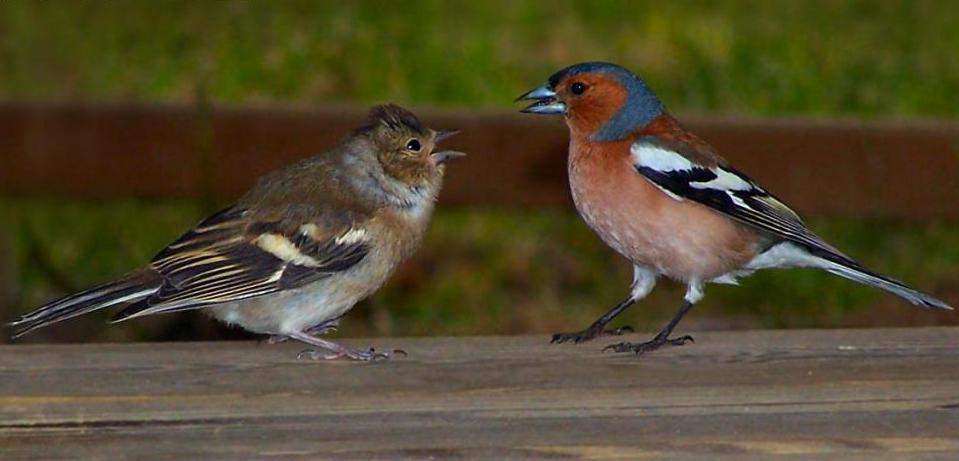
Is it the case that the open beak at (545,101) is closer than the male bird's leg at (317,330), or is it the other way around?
the male bird's leg at (317,330)

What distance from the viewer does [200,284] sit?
12.9 feet

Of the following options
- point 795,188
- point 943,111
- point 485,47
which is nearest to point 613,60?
point 485,47

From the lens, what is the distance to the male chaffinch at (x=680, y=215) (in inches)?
177

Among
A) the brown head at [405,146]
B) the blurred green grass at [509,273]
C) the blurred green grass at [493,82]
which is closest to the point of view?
the brown head at [405,146]

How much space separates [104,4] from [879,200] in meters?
4.19

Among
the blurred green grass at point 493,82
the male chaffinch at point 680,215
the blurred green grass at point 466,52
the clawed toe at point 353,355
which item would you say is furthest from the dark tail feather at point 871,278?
the blurred green grass at point 466,52

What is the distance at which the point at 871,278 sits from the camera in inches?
169

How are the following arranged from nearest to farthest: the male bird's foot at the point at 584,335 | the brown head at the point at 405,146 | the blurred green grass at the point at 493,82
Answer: the male bird's foot at the point at 584,335, the brown head at the point at 405,146, the blurred green grass at the point at 493,82

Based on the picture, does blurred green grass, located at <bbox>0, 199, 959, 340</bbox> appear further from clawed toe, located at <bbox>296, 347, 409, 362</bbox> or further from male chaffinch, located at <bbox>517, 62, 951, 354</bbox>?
clawed toe, located at <bbox>296, 347, 409, 362</bbox>

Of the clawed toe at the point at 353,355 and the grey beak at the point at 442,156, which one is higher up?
Result: the grey beak at the point at 442,156

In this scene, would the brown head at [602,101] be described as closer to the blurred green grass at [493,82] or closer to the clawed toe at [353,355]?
the clawed toe at [353,355]

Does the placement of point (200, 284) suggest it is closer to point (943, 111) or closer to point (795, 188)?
point (795, 188)

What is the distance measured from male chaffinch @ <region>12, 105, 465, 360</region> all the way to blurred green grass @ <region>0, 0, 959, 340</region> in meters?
2.00

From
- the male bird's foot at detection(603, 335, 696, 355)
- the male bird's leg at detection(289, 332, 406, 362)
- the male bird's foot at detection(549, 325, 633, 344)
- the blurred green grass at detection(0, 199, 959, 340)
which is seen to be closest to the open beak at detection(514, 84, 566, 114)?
the male bird's foot at detection(549, 325, 633, 344)
